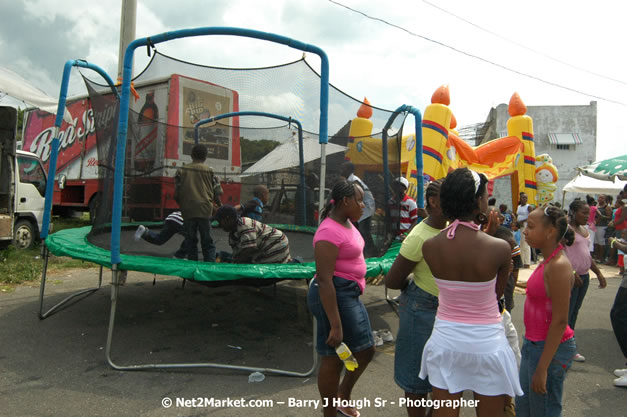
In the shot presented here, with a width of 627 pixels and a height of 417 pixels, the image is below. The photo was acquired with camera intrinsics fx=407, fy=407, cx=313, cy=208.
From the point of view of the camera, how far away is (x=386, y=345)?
156 inches

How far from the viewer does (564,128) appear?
31.1 meters

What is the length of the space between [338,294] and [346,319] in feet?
0.49

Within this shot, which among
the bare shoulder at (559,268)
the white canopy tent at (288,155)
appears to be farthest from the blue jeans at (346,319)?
the white canopy tent at (288,155)

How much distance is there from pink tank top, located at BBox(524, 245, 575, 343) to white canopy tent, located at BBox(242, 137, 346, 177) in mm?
2530

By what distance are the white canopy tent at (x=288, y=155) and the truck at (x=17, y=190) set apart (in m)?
5.03

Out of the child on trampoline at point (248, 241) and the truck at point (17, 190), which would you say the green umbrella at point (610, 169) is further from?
the truck at point (17, 190)

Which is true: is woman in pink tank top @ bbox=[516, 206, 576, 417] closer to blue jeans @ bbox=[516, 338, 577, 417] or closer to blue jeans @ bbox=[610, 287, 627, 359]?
blue jeans @ bbox=[516, 338, 577, 417]

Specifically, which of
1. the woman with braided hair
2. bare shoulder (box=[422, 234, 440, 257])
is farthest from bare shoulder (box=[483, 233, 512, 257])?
the woman with braided hair

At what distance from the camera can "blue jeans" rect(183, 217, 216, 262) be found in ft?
12.7

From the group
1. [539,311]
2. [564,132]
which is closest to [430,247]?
[539,311]

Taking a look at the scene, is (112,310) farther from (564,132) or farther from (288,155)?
(564,132)

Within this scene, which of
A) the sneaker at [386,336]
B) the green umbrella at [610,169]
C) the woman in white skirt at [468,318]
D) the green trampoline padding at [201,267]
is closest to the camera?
the woman in white skirt at [468,318]

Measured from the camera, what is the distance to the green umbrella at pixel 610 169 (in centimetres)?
850

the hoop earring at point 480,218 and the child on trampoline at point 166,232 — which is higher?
the hoop earring at point 480,218
